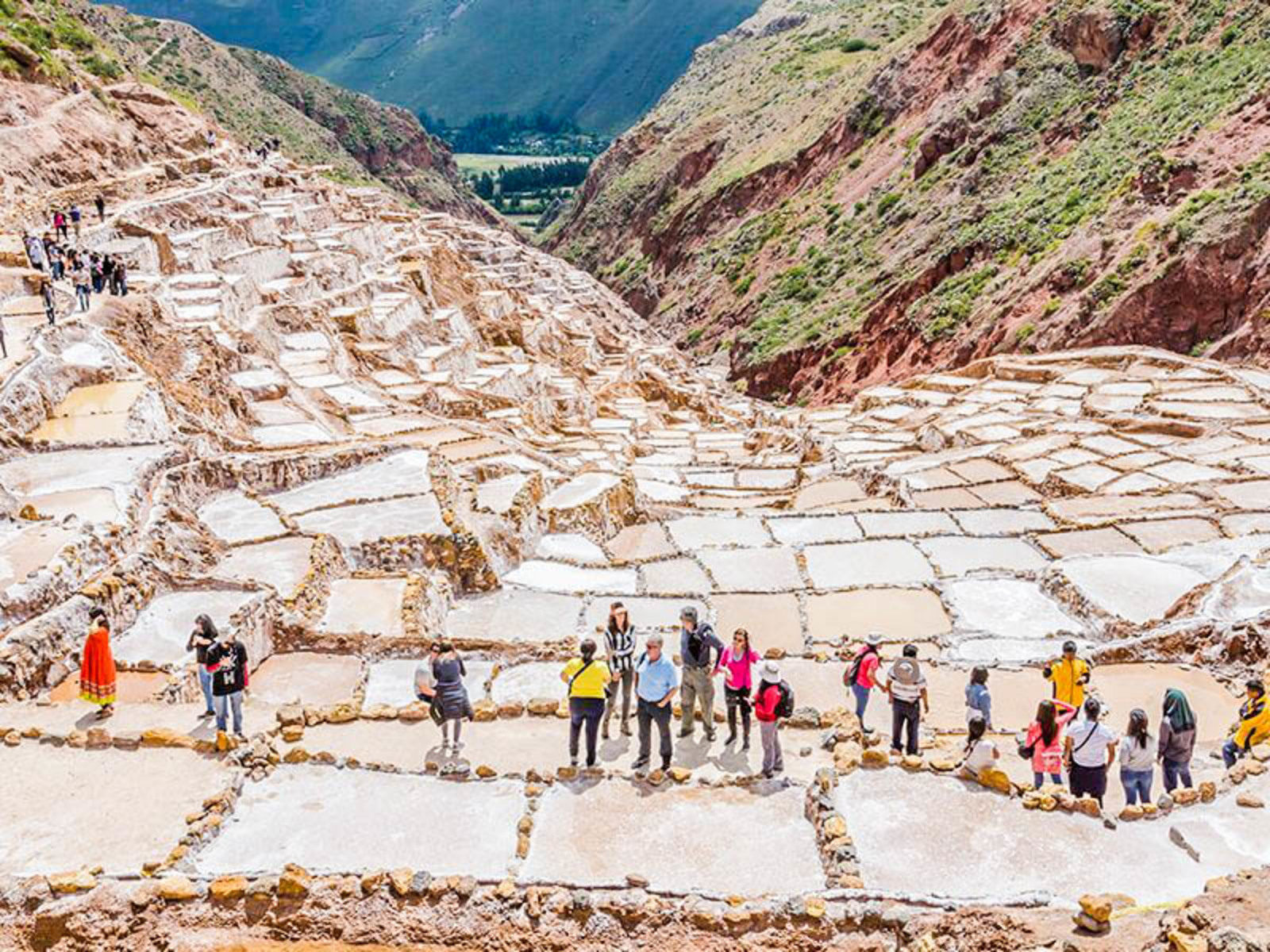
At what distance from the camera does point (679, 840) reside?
7.27 meters

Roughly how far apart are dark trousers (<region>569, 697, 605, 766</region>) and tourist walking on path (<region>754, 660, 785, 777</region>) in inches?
51.4

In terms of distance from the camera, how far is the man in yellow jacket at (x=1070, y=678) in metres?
8.86

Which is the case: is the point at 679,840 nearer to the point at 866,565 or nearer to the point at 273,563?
the point at 273,563

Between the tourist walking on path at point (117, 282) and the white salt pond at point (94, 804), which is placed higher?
the tourist walking on path at point (117, 282)

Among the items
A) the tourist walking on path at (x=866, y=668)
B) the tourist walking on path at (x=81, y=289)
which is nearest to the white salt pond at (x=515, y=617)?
the tourist walking on path at (x=866, y=668)

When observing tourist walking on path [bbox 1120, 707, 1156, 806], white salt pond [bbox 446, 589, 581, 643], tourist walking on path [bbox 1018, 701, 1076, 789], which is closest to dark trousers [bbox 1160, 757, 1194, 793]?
tourist walking on path [bbox 1120, 707, 1156, 806]

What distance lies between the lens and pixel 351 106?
4380 inches

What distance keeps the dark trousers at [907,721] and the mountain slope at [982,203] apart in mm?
Result: 22370

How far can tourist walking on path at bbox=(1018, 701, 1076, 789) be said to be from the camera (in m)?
8.17

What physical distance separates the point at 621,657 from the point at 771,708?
5.50 ft

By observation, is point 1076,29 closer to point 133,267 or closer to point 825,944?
point 133,267

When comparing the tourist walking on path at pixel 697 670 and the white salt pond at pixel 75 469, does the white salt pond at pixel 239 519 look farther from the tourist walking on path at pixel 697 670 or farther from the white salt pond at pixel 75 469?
the tourist walking on path at pixel 697 670

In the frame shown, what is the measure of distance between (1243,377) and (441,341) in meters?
23.9

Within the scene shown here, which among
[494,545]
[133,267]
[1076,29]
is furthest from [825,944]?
[1076,29]
